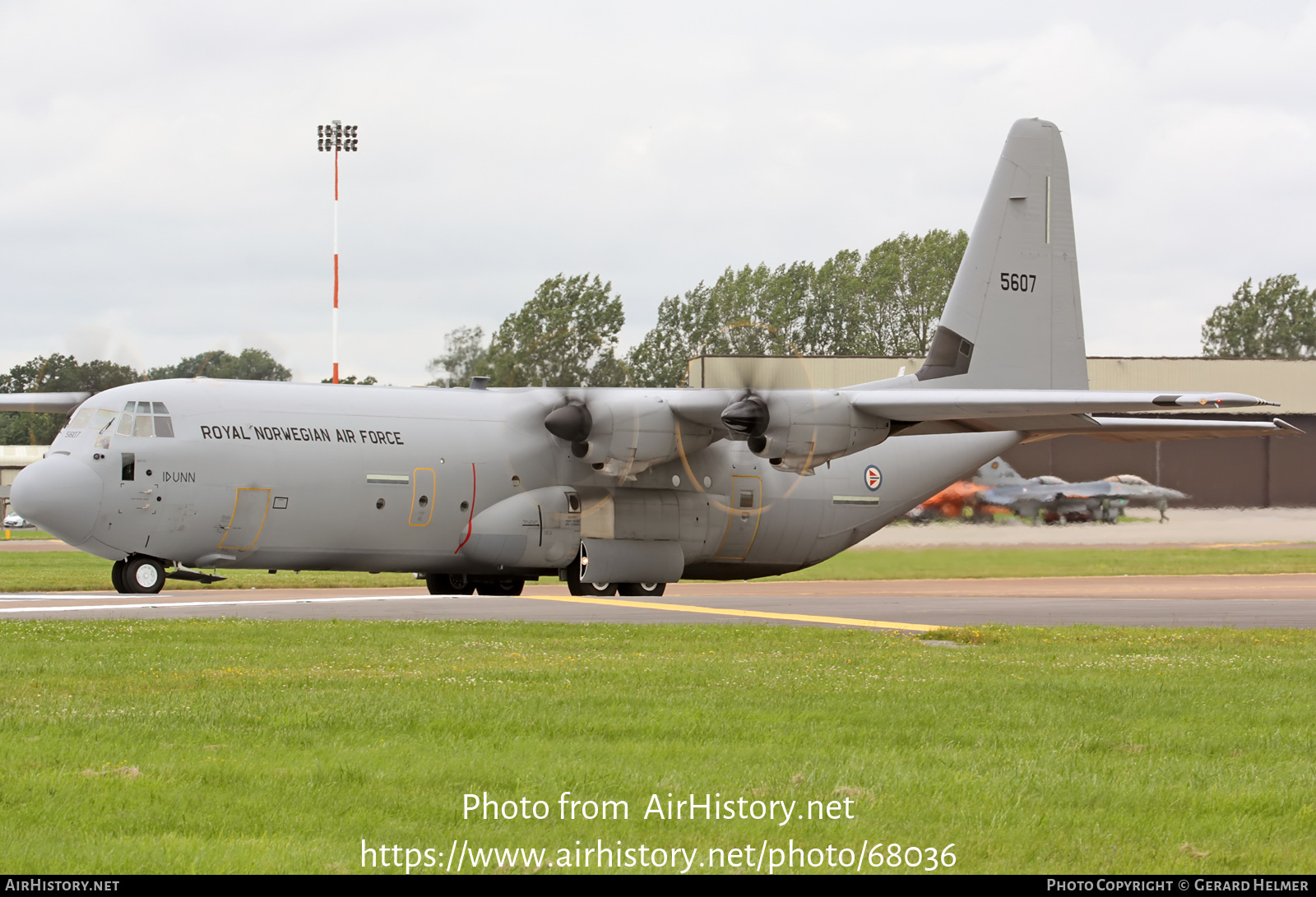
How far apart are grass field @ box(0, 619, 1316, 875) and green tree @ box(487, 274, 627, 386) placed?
9770 mm

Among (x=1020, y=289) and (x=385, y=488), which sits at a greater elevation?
(x=1020, y=289)

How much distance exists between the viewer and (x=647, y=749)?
8.86 meters

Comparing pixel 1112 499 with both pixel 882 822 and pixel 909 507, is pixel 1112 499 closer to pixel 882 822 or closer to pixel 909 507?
pixel 909 507

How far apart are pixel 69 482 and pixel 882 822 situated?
1744 cm

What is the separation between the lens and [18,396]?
27109mm

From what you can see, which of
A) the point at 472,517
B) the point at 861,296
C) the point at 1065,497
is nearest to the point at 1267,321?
the point at 861,296

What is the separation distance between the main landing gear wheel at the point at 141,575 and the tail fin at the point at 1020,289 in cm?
1491

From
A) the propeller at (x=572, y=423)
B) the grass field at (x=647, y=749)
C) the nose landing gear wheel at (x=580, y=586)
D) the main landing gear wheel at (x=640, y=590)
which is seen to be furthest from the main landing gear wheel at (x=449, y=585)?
the grass field at (x=647, y=749)

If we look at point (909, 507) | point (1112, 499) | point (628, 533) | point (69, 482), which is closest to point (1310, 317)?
point (1112, 499)

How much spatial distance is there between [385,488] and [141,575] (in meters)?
4.09

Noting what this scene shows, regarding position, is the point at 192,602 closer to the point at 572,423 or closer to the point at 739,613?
the point at 572,423

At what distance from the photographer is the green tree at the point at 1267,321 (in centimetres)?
9244

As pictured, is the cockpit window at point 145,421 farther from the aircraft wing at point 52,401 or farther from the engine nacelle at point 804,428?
the engine nacelle at point 804,428

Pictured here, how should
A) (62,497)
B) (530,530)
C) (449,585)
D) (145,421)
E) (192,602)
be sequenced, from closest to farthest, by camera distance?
(62,497) < (145,421) < (530,530) < (192,602) < (449,585)
